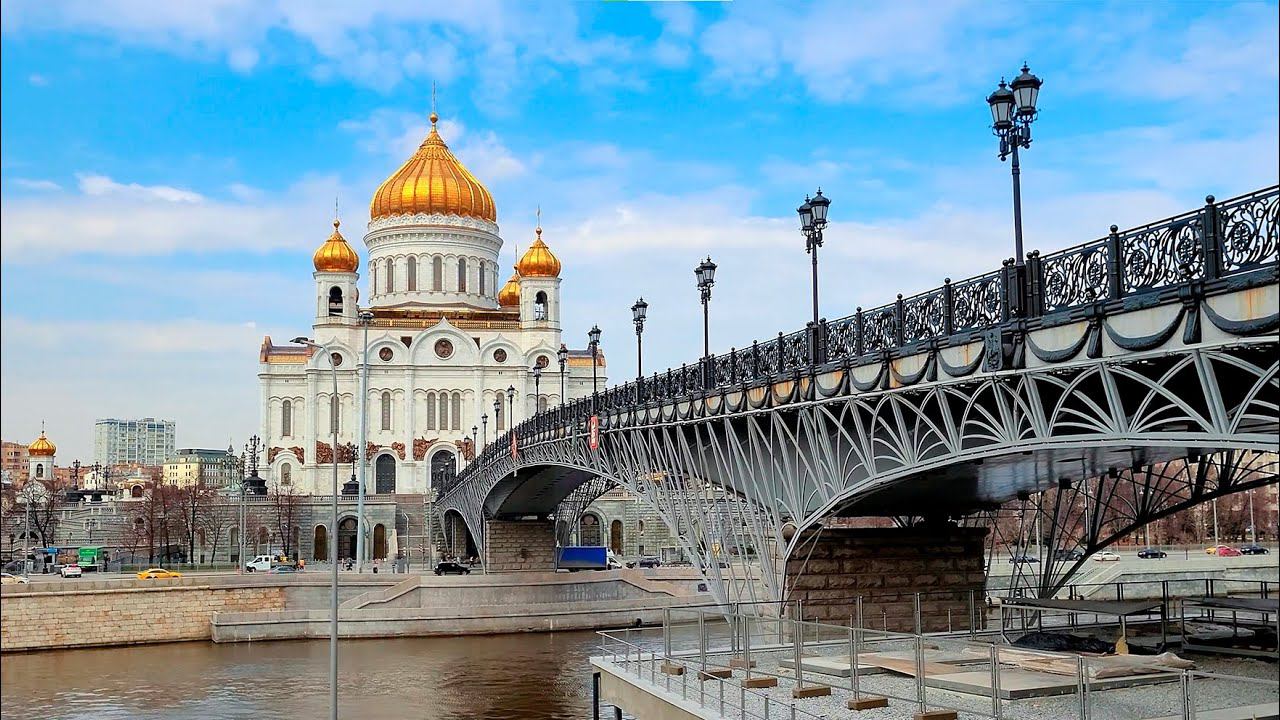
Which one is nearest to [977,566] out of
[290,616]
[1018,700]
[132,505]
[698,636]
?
[698,636]

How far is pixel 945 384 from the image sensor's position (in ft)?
58.6

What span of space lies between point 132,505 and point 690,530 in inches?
2594

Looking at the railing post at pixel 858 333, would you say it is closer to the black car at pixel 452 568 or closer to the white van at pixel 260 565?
the black car at pixel 452 568

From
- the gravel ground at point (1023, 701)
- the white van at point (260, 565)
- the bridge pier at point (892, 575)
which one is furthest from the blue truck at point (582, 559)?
the gravel ground at point (1023, 701)

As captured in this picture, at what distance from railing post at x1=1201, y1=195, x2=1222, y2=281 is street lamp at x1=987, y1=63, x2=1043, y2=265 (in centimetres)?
333

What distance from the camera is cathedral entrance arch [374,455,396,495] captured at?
9919 cm

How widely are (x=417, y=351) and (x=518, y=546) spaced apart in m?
41.5

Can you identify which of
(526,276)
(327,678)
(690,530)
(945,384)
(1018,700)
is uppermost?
(526,276)

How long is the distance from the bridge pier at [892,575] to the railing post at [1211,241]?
41.2 feet

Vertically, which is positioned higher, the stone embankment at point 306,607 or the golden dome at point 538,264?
the golden dome at point 538,264

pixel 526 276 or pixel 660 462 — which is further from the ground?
pixel 526 276

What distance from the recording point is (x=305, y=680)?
131ft

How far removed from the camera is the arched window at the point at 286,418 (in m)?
101

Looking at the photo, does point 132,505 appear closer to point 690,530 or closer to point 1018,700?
point 690,530
